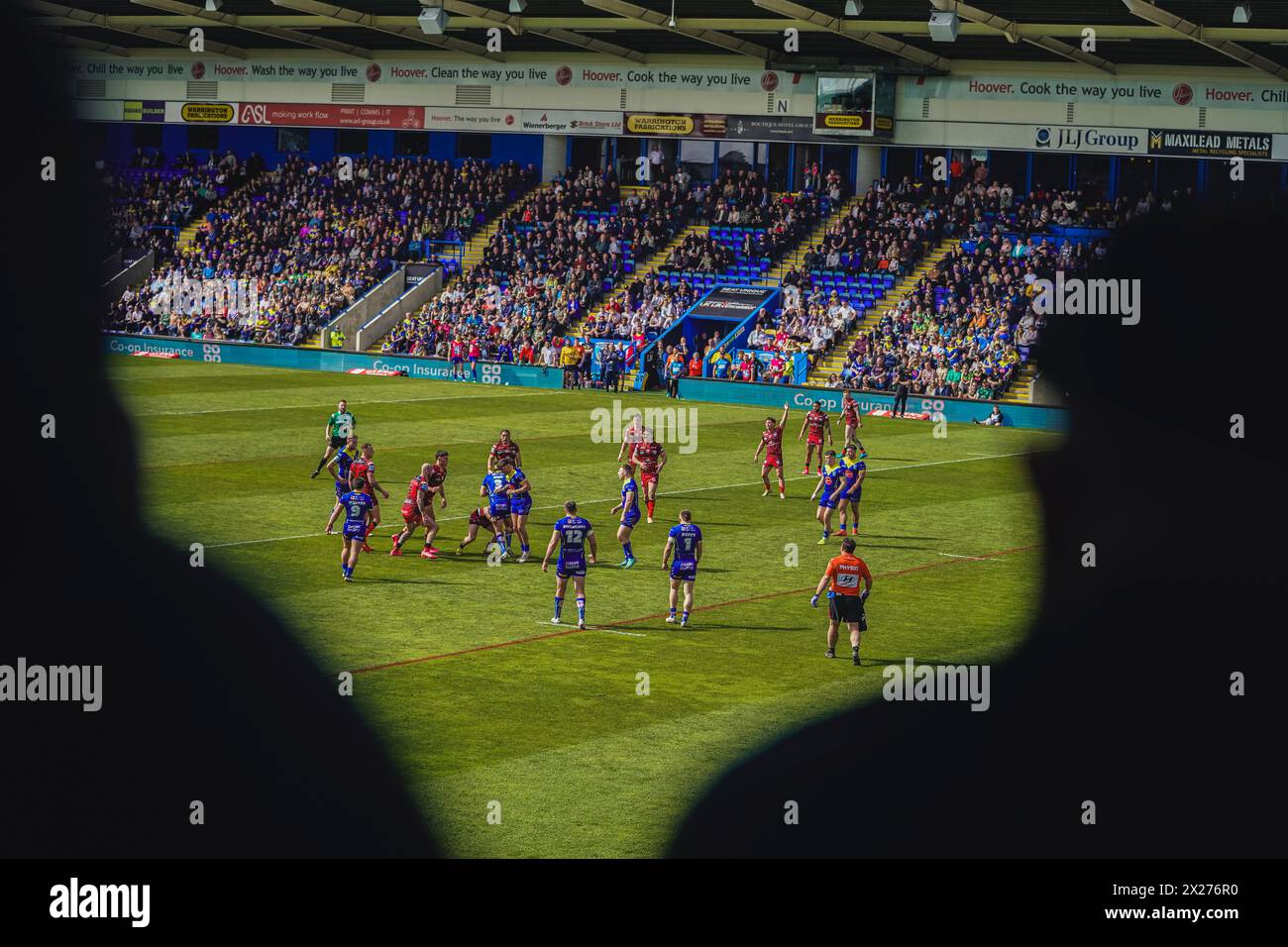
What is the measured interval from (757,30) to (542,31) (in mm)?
7215

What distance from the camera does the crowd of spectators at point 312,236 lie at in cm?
6072

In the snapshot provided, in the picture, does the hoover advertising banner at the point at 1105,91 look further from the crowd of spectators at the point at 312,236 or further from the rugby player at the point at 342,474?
the rugby player at the point at 342,474

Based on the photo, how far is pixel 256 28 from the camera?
195 feet

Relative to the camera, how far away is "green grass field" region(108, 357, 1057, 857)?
39.6ft

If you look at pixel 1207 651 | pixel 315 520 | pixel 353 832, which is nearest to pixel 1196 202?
pixel 1207 651

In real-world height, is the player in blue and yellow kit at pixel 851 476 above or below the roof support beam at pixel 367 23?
below

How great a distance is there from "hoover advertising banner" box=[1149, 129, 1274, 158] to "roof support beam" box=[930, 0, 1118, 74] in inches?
103

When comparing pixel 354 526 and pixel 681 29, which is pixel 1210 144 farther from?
pixel 354 526

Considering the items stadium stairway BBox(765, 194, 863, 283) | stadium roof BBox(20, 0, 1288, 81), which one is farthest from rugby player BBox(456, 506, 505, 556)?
stadium stairway BBox(765, 194, 863, 283)

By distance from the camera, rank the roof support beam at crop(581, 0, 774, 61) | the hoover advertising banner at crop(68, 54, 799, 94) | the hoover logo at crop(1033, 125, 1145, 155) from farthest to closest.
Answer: the hoover advertising banner at crop(68, 54, 799, 94)
the hoover logo at crop(1033, 125, 1145, 155)
the roof support beam at crop(581, 0, 774, 61)

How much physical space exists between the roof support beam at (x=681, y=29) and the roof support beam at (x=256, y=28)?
13.2 meters

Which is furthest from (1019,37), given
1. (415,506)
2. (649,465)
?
(415,506)

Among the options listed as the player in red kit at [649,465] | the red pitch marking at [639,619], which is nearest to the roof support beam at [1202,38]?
the player in red kit at [649,465]

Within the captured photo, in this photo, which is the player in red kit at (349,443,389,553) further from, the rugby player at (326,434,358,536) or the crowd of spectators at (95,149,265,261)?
the crowd of spectators at (95,149,265,261)
